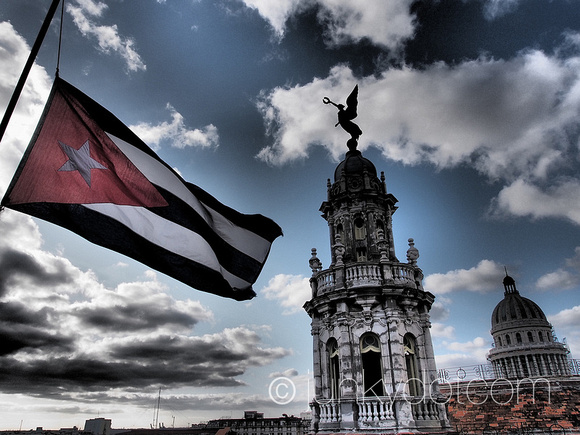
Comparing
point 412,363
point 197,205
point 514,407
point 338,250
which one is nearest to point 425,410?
point 412,363

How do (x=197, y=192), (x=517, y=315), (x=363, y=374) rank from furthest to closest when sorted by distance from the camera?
(x=517, y=315) < (x=363, y=374) < (x=197, y=192)

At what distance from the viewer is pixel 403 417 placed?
788 inches

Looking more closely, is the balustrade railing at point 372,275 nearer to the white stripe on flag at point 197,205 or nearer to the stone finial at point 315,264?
the stone finial at point 315,264

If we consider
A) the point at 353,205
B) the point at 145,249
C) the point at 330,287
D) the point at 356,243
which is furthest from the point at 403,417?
the point at 145,249

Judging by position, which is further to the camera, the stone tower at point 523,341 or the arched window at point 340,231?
the stone tower at point 523,341

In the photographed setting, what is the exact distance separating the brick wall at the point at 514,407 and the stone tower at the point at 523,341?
62807 mm

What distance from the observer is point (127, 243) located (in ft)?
25.2

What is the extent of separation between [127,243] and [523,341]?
336 ft

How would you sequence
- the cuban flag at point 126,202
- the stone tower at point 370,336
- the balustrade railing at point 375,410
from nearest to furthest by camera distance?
the cuban flag at point 126,202
the balustrade railing at point 375,410
the stone tower at point 370,336

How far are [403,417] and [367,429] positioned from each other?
68.6 inches

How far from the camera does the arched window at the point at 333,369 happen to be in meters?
22.4

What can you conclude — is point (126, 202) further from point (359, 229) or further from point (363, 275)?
point (359, 229)

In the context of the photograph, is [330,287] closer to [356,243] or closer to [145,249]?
[356,243]

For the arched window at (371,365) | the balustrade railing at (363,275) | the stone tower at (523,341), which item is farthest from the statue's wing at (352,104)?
the stone tower at (523,341)
